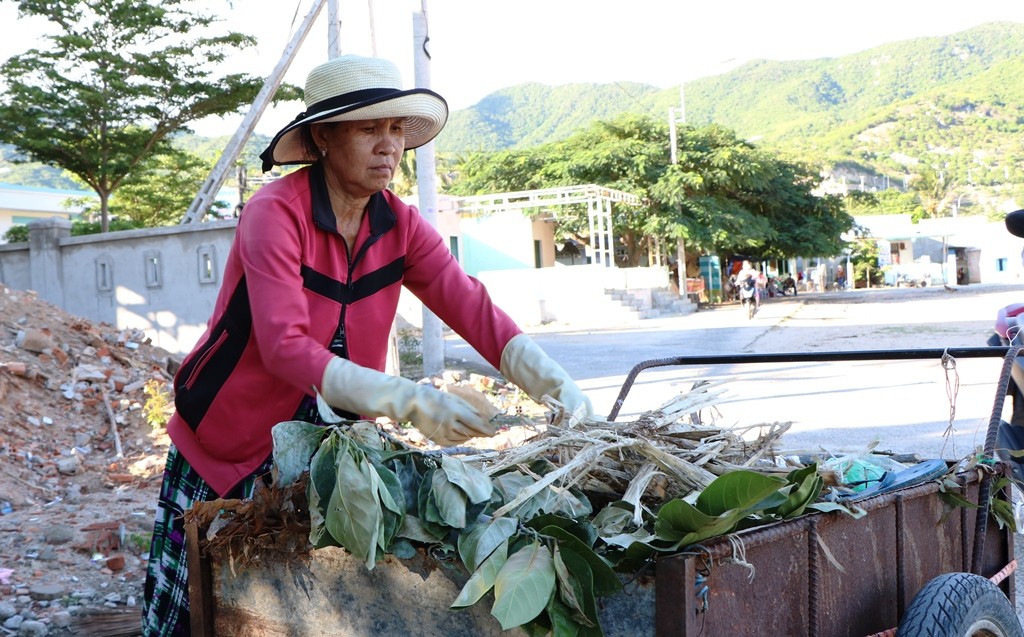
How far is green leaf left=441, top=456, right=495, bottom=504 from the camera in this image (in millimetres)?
1719

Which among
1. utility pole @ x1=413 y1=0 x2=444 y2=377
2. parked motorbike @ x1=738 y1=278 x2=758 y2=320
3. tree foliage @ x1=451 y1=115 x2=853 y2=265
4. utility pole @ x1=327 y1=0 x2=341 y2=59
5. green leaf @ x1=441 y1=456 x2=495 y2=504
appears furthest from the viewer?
tree foliage @ x1=451 y1=115 x2=853 y2=265

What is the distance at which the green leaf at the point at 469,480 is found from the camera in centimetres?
172

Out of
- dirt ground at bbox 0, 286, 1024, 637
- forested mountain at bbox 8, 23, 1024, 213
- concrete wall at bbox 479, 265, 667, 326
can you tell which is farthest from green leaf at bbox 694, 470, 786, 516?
forested mountain at bbox 8, 23, 1024, 213

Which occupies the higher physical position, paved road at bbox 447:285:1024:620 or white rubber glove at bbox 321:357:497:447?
white rubber glove at bbox 321:357:497:447

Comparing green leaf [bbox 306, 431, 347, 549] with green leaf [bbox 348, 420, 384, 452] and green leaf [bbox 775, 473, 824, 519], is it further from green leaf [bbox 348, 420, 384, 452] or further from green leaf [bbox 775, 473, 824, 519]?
green leaf [bbox 775, 473, 824, 519]

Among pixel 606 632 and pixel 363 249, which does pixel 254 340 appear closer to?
pixel 363 249

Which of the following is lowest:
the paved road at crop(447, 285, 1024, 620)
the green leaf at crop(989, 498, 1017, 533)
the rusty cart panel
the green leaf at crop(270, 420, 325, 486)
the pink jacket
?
the paved road at crop(447, 285, 1024, 620)

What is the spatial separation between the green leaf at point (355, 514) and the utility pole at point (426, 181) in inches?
355

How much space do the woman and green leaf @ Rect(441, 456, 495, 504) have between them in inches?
17.4

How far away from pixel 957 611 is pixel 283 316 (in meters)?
1.55

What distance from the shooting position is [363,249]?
2410 millimetres

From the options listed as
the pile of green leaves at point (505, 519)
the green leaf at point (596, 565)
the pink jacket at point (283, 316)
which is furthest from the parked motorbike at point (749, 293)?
the green leaf at point (596, 565)

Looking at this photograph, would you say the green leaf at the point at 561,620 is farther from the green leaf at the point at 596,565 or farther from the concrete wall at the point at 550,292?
the concrete wall at the point at 550,292

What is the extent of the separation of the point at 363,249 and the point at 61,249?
12.7 meters
